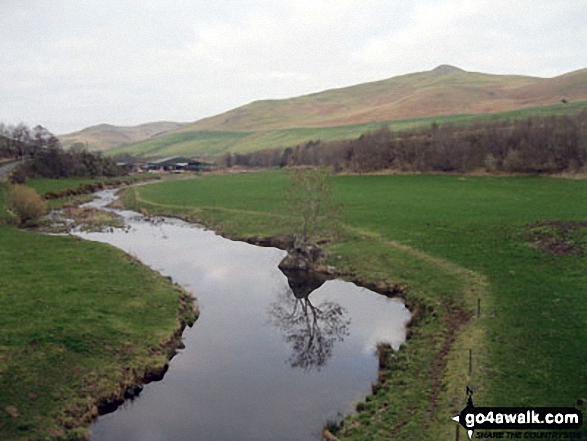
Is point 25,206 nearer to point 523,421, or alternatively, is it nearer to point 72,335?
point 72,335

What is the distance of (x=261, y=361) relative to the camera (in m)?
20.8

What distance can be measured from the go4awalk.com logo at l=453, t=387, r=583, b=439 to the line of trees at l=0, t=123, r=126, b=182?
8787 cm

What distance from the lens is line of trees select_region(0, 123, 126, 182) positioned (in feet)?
323

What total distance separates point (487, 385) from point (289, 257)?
69.0ft

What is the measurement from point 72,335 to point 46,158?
94.3m

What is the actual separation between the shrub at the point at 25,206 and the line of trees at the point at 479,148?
210ft

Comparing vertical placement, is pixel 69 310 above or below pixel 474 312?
above

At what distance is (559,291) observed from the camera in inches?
981

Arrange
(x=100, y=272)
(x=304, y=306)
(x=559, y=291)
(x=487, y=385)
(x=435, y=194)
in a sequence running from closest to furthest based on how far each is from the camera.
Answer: (x=487, y=385) → (x=559, y=291) → (x=304, y=306) → (x=100, y=272) → (x=435, y=194)

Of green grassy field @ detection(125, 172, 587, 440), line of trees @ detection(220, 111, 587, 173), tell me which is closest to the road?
green grassy field @ detection(125, 172, 587, 440)

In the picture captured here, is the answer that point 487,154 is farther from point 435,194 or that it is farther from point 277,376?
point 277,376

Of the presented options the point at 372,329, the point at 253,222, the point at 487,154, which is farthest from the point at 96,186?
the point at 372,329

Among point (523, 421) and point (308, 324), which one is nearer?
point (523, 421)

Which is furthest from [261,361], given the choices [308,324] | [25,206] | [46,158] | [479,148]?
[46,158]
